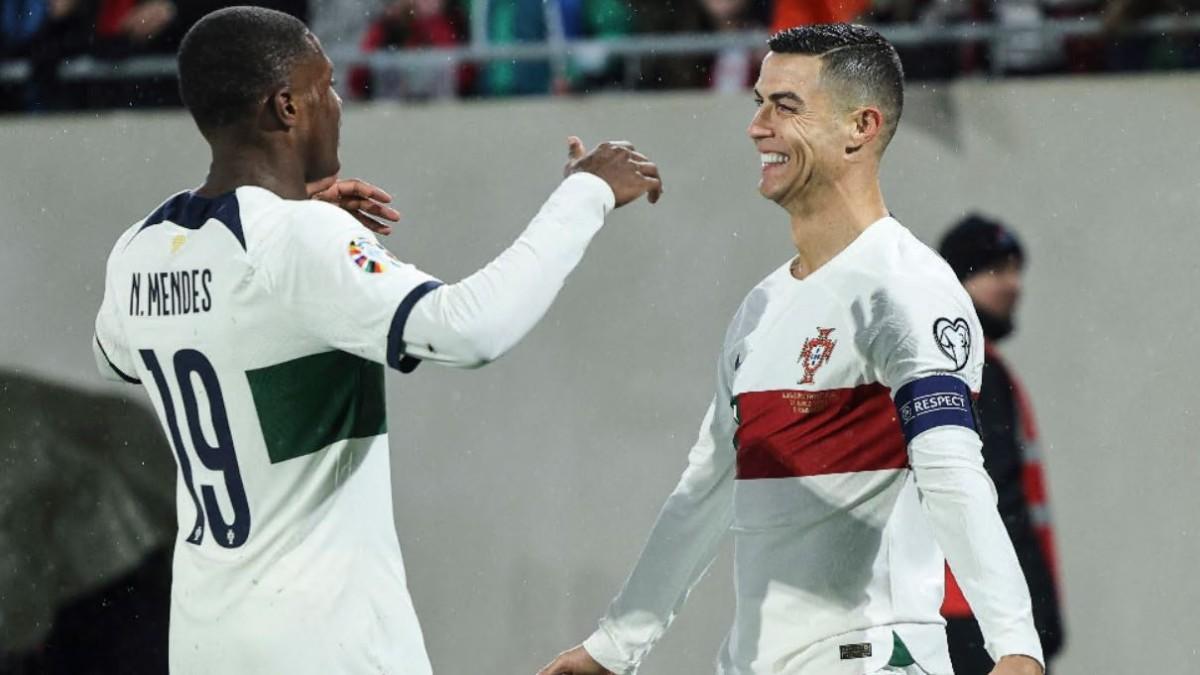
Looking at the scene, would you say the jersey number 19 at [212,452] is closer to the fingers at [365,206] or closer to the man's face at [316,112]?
the man's face at [316,112]

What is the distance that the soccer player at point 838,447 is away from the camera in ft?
9.36

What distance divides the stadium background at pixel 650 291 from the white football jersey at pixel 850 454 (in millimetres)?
2173

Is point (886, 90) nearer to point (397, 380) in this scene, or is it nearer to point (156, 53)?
point (397, 380)

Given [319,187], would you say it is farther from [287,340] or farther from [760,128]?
[760,128]

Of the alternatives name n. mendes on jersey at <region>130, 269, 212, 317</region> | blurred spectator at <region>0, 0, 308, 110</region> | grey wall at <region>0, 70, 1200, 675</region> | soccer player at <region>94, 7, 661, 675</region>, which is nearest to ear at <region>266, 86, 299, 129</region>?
soccer player at <region>94, 7, 661, 675</region>

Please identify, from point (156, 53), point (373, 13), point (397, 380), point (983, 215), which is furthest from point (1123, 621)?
point (156, 53)

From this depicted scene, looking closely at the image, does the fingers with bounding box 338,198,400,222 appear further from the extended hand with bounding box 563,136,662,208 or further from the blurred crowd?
the blurred crowd

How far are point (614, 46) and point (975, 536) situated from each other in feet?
10.3

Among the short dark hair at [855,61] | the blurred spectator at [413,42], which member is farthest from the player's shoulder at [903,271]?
the blurred spectator at [413,42]

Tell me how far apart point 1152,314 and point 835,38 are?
2.36m

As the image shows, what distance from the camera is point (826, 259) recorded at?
3.27 meters

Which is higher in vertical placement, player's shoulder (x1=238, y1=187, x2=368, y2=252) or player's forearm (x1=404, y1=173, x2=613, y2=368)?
player's shoulder (x1=238, y1=187, x2=368, y2=252)

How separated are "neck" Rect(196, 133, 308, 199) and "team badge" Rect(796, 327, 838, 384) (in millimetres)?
903

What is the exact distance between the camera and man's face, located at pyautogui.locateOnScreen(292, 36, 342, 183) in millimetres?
2887
